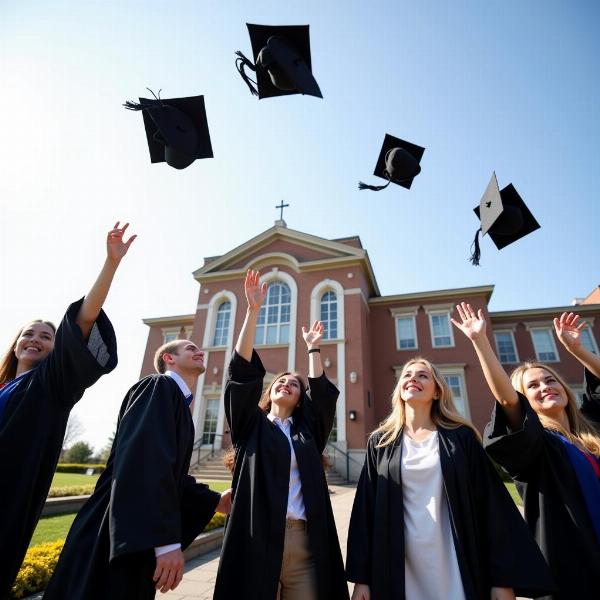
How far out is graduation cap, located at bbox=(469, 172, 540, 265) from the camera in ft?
14.9

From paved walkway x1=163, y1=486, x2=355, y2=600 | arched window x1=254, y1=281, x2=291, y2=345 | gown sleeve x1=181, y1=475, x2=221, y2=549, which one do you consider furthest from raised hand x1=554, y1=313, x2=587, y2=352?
arched window x1=254, y1=281, x2=291, y2=345

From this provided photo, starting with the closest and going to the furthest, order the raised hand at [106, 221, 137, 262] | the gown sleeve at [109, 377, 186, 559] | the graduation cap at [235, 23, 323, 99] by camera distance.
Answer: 1. the gown sleeve at [109, 377, 186, 559]
2. the raised hand at [106, 221, 137, 262]
3. the graduation cap at [235, 23, 323, 99]

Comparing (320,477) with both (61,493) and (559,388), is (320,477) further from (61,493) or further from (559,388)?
(61,493)

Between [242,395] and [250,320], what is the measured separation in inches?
21.7

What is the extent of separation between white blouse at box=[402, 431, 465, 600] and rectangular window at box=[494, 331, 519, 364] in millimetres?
18842

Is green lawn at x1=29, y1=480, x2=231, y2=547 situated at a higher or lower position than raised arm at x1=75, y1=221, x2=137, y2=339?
lower

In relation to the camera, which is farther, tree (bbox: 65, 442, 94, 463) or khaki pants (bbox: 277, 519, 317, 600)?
tree (bbox: 65, 442, 94, 463)

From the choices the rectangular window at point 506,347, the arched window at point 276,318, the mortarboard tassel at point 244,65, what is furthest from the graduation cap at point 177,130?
the rectangular window at point 506,347

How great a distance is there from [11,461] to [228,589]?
141 cm

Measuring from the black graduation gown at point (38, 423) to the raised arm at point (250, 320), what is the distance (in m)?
0.85

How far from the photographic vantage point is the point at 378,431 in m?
2.87

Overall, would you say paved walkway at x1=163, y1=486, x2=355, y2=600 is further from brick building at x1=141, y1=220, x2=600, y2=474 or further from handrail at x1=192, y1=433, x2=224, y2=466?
brick building at x1=141, y1=220, x2=600, y2=474

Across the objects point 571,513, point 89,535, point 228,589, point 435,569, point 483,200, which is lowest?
point 228,589

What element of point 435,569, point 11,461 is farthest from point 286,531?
point 11,461
